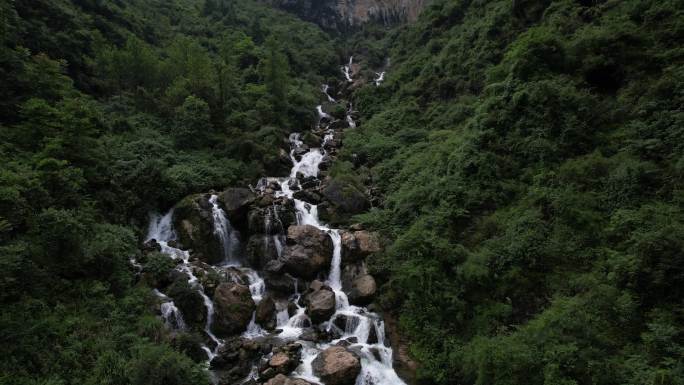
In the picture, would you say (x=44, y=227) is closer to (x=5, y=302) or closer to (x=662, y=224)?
(x=5, y=302)

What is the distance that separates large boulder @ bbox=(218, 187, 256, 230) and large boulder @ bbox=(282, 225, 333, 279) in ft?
11.3

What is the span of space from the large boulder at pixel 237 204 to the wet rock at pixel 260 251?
70.0 inches

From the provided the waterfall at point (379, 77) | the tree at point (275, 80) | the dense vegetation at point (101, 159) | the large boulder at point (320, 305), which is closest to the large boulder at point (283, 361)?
the large boulder at point (320, 305)

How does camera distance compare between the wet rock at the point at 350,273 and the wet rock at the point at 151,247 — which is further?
the wet rock at the point at 151,247

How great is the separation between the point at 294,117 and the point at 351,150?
916 cm

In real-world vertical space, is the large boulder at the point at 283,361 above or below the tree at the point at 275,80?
below

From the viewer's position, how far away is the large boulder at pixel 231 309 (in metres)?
17.5

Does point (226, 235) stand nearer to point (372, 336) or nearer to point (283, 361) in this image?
point (283, 361)

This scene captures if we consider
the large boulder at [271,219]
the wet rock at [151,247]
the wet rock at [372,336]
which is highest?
the large boulder at [271,219]

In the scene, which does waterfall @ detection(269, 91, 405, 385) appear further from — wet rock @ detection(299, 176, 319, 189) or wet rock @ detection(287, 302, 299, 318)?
wet rock @ detection(299, 176, 319, 189)

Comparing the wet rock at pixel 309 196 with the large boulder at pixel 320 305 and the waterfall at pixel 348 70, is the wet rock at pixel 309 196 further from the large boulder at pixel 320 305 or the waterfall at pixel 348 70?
the waterfall at pixel 348 70

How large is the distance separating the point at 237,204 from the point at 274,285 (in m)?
6.21

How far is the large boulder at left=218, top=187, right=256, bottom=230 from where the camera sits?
75.2 ft

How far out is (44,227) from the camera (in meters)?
14.0
